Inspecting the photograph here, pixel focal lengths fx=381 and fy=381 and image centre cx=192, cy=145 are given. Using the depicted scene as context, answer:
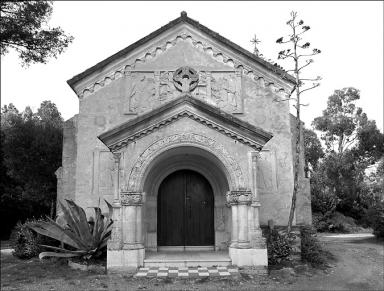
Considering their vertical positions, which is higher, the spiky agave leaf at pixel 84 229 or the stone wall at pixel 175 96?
the stone wall at pixel 175 96

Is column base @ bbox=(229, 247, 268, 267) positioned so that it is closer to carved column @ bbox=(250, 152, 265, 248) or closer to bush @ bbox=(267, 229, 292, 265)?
carved column @ bbox=(250, 152, 265, 248)

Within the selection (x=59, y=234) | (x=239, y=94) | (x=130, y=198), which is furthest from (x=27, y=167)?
(x=239, y=94)

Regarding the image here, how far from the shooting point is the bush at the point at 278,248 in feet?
37.7

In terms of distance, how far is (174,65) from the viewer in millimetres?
13727

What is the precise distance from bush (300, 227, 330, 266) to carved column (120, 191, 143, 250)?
5296 millimetres

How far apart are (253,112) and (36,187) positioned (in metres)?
16.6

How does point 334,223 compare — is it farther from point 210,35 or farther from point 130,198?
point 130,198

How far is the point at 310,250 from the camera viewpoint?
40.4 feet

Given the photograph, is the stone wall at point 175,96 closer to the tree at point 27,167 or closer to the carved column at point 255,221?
the carved column at point 255,221

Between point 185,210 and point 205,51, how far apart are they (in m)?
5.78

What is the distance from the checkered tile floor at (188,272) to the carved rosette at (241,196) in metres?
1.86

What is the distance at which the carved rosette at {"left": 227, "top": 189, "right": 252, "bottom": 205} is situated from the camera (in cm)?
→ 1091

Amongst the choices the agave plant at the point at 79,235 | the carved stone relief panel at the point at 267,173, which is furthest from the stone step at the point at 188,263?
the carved stone relief panel at the point at 267,173

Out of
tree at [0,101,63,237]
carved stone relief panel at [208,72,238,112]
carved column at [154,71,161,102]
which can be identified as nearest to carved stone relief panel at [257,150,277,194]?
carved stone relief panel at [208,72,238,112]
